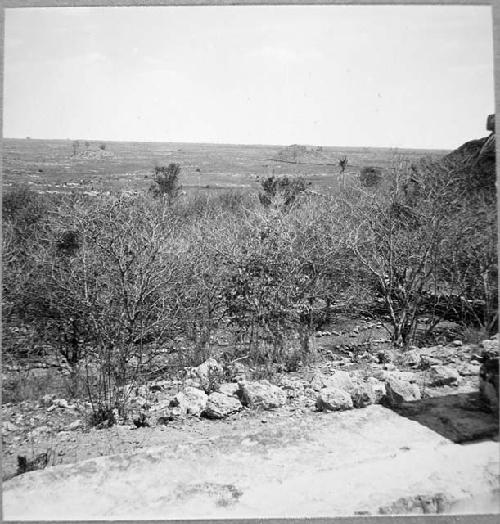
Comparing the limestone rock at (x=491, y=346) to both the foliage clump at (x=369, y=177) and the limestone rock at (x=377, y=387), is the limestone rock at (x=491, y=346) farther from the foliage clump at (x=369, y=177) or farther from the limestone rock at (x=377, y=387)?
the foliage clump at (x=369, y=177)

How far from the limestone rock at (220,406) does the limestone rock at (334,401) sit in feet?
2.63

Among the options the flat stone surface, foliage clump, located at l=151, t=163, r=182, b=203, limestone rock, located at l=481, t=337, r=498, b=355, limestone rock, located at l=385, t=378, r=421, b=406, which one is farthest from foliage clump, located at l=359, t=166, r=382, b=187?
the flat stone surface

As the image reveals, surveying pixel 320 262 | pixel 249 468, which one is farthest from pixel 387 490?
pixel 320 262

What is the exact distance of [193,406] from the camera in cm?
463

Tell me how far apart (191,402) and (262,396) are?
2.34 feet

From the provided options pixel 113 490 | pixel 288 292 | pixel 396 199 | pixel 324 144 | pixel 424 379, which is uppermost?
pixel 324 144

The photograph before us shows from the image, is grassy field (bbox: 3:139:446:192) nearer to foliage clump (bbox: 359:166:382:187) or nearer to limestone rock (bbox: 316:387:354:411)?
foliage clump (bbox: 359:166:382:187)

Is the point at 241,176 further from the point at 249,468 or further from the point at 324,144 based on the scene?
the point at 249,468

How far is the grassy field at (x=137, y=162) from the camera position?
20.7ft

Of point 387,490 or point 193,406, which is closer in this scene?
point 387,490

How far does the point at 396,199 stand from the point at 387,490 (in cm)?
567

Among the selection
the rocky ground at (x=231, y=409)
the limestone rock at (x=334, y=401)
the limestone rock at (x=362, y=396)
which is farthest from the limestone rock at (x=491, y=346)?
the limestone rock at (x=334, y=401)

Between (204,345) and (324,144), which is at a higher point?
(324,144)

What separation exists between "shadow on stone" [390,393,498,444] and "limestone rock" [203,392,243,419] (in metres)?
Answer: 1.52
